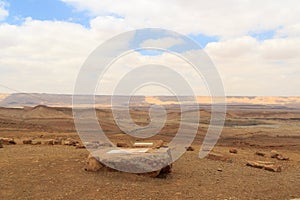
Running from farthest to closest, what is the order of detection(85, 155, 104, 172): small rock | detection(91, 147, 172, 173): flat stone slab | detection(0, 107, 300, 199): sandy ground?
detection(85, 155, 104, 172): small rock → detection(91, 147, 172, 173): flat stone slab → detection(0, 107, 300, 199): sandy ground

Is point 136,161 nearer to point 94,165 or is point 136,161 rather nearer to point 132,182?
point 132,182

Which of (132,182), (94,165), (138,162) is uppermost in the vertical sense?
(138,162)

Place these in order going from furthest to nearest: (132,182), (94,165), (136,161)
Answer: (94,165), (136,161), (132,182)

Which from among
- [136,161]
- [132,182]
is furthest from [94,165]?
[132,182]

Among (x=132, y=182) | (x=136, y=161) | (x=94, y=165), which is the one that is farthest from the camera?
A: (x=94, y=165)

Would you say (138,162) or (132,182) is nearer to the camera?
(132,182)

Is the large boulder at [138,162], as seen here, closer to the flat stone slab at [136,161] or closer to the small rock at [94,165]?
the flat stone slab at [136,161]

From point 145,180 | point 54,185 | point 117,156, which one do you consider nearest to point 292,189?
point 145,180

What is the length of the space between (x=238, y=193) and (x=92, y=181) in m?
3.99

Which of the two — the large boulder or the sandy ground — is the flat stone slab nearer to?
the large boulder

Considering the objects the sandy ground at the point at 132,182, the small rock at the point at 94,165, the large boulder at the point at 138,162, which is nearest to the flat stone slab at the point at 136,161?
the large boulder at the point at 138,162

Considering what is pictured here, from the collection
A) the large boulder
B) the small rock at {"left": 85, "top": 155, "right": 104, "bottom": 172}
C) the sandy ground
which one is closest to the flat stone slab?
the large boulder

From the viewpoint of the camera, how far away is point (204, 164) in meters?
12.6

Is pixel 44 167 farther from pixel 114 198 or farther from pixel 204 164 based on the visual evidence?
pixel 204 164
